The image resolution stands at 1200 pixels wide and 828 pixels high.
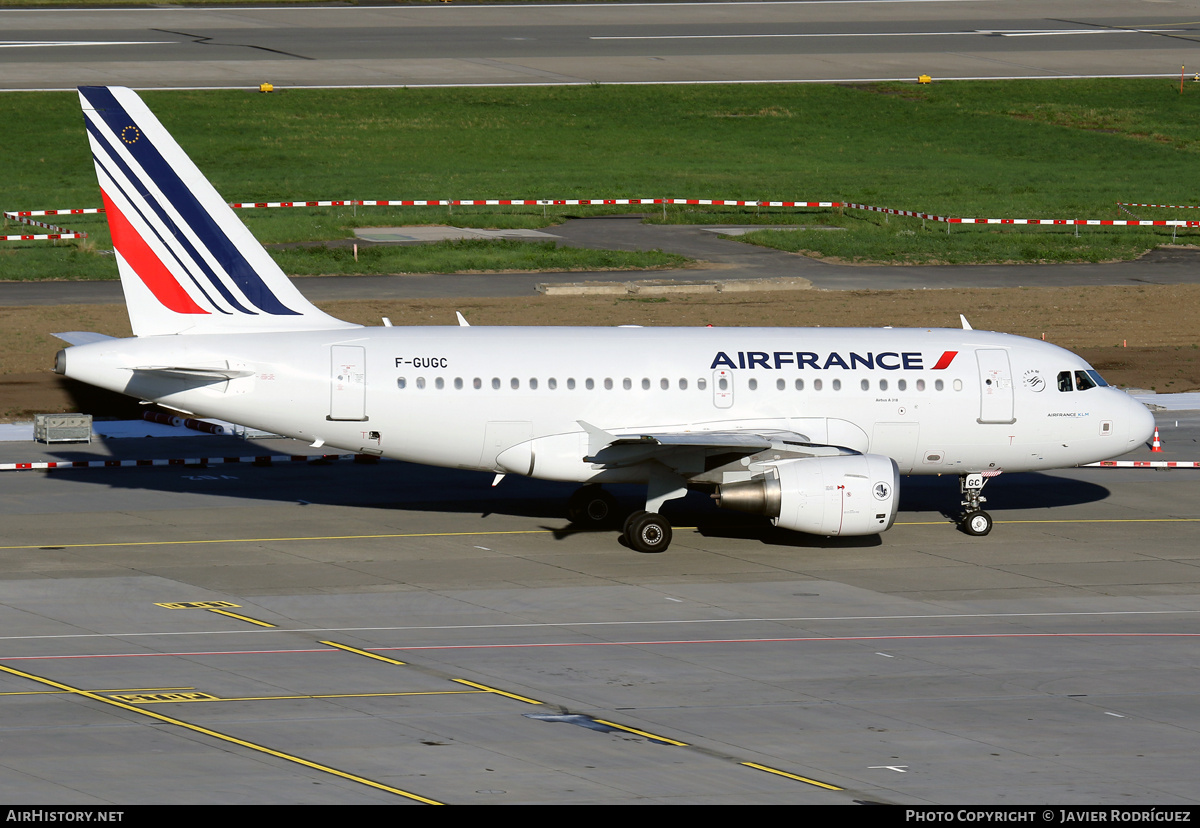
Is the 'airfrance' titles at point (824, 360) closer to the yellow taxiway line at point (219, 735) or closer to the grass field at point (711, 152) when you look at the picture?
the yellow taxiway line at point (219, 735)

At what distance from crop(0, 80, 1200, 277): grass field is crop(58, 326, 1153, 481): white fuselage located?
36.0 m

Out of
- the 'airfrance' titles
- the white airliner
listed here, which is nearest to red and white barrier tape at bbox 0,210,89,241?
the white airliner

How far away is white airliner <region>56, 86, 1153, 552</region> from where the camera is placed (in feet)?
105

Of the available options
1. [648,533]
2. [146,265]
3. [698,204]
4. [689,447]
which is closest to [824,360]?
[689,447]

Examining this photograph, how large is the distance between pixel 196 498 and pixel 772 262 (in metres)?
36.4

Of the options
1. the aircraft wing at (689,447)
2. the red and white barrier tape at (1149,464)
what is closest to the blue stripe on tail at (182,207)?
the aircraft wing at (689,447)

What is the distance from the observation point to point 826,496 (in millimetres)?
31391

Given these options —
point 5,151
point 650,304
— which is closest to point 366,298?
point 650,304

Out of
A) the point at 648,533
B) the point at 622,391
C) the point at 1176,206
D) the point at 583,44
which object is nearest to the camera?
the point at 648,533

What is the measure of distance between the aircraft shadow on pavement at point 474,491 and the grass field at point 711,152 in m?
30.4

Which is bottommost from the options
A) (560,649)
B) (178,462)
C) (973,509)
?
(560,649)

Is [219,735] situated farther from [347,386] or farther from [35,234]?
[35,234]

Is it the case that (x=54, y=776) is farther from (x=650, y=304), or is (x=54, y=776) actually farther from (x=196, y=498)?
(x=650, y=304)

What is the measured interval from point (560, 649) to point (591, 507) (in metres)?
8.89
